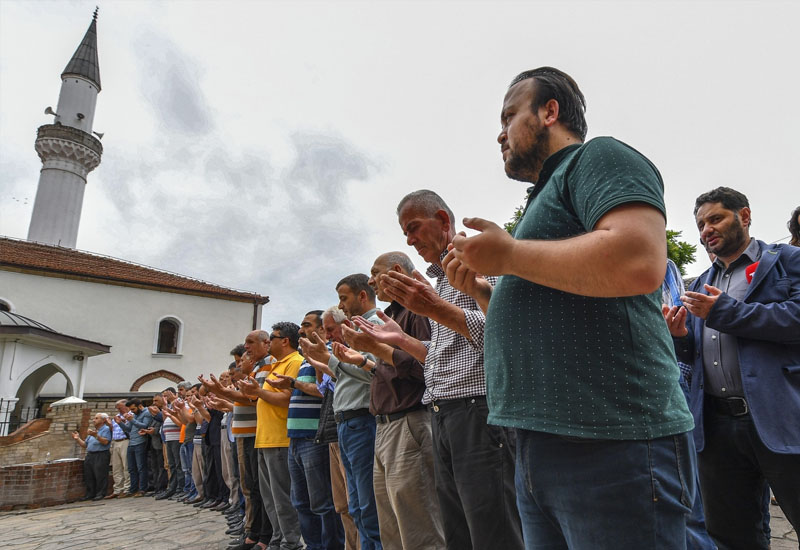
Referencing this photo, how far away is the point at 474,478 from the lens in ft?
6.98

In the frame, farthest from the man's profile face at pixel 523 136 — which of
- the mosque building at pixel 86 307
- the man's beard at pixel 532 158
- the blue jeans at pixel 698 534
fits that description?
the mosque building at pixel 86 307

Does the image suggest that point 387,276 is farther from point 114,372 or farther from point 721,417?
point 114,372

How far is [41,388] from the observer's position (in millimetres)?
21891

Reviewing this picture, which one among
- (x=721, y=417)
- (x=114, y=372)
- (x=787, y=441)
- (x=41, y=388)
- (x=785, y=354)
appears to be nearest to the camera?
(x=787, y=441)

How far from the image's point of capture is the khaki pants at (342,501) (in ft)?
13.2

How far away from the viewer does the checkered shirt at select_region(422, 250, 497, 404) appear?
219 cm

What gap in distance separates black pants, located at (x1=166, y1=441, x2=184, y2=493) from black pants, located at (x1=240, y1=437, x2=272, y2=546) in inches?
223

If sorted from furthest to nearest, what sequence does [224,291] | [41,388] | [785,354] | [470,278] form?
[224,291], [41,388], [785,354], [470,278]

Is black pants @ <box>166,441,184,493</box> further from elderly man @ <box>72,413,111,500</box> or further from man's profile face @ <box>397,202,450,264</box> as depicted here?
man's profile face @ <box>397,202,450,264</box>

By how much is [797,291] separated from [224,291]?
28.8 meters

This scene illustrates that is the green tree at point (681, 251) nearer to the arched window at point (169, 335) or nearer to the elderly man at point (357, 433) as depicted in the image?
the elderly man at point (357, 433)

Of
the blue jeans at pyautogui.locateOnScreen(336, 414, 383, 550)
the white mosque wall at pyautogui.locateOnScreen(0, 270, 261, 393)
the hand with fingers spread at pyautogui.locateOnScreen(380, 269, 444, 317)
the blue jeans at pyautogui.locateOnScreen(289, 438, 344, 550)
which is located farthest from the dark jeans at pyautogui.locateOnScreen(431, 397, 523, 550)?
the white mosque wall at pyautogui.locateOnScreen(0, 270, 261, 393)

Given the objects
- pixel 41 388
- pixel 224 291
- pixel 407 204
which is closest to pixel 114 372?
pixel 41 388

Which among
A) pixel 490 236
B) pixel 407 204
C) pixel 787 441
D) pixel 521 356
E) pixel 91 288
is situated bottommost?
pixel 787 441
